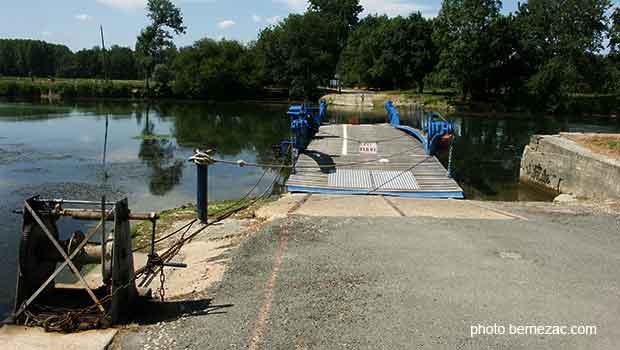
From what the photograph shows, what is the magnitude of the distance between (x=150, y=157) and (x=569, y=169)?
57.7ft

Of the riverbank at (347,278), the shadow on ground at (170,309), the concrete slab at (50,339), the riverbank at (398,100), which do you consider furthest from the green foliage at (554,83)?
the concrete slab at (50,339)

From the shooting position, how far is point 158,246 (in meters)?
9.66

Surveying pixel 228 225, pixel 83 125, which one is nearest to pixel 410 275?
pixel 228 225

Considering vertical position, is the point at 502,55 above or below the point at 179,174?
above

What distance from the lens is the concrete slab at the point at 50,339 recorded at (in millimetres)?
4844

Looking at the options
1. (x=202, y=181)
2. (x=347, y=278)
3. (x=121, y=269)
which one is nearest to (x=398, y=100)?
(x=202, y=181)

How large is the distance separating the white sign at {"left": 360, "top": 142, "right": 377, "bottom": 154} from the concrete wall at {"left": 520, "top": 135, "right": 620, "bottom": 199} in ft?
20.6

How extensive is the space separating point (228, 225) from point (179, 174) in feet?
35.2

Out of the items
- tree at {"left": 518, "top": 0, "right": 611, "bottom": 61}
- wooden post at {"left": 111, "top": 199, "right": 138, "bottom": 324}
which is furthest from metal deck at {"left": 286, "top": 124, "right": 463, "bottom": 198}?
tree at {"left": 518, "top": 0, "right": 611, "bottom": 61}

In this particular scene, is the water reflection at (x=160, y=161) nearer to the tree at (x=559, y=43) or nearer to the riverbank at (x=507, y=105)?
the riverbank at (x=507, y=105)

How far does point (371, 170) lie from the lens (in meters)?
15.1

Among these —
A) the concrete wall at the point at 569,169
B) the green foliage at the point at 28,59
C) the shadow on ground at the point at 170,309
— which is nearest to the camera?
the shadow on ground at the point at 170,309

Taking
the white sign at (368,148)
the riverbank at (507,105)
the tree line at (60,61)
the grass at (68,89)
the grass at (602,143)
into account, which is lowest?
the white sign at (368,148)

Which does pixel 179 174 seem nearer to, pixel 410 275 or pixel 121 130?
pixel 410 275
